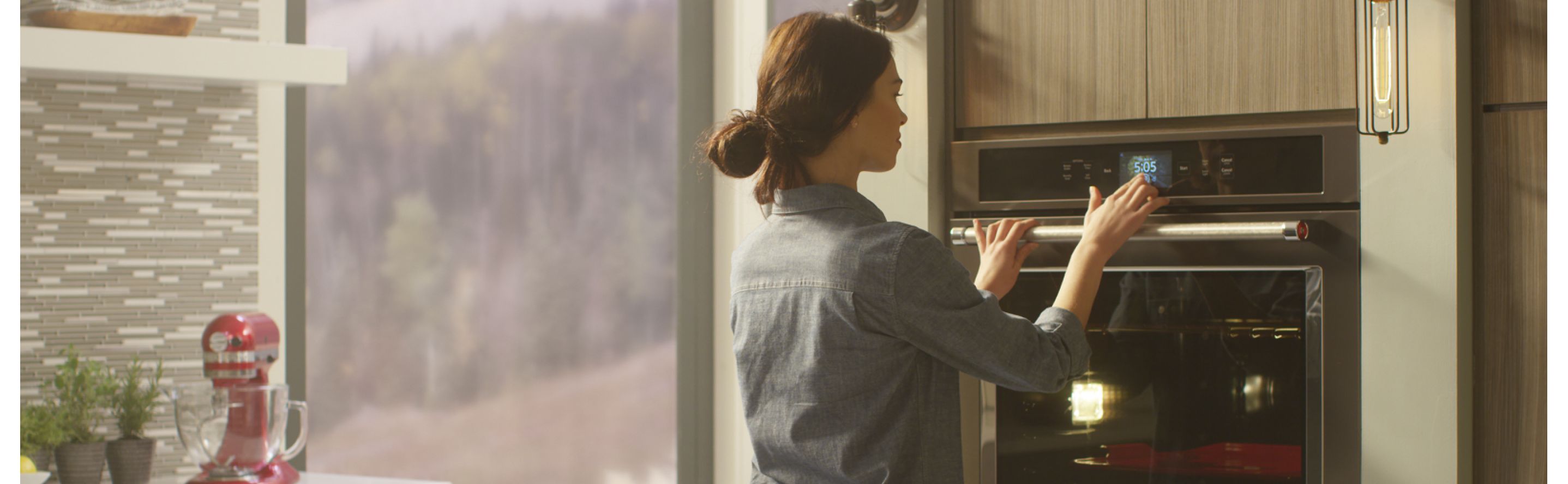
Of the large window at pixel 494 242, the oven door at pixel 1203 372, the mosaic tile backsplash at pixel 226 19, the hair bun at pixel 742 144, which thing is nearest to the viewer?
the hair bun at pixel 742 144

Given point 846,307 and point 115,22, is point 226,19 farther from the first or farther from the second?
point 846,307

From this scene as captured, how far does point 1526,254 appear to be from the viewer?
4.98ft

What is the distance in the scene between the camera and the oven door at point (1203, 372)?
1621mm

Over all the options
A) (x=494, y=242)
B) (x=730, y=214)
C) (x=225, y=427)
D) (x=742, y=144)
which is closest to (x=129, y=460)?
(x=225, y=427)

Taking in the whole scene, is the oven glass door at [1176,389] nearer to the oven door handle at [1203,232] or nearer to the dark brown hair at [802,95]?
the oven door handle at [1203,232]

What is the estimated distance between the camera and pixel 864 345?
130 cm

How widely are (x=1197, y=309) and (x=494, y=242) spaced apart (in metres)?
1.29

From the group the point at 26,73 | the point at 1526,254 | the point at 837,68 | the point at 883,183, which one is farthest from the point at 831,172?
the point at 26,73

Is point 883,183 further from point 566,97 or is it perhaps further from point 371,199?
point 371,199

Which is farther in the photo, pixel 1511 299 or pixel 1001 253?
pixel 1001 253

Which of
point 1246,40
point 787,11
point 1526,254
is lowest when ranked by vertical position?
point 1526,254

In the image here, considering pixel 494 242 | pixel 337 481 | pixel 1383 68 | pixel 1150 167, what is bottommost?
pixel 337 481

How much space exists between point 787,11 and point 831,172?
1066mm

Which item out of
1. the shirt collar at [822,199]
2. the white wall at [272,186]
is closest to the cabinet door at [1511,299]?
the shirt collar at [822,199]
